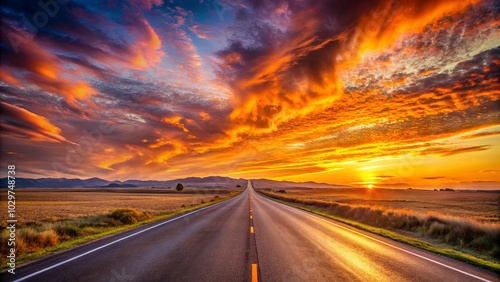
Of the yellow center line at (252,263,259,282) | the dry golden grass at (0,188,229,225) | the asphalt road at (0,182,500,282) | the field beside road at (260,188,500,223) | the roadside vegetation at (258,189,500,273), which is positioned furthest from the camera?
the field beside road at (260,188,500,223)

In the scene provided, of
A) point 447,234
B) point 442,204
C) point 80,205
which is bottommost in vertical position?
point 442,204

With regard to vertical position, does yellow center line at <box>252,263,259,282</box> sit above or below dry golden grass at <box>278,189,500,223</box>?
above

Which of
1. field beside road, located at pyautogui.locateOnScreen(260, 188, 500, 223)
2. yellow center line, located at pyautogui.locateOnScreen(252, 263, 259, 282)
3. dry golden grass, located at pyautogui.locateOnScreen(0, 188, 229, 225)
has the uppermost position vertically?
yellow center line, located at pyautogui.locateOnScreen(252, 263, 259, 282)

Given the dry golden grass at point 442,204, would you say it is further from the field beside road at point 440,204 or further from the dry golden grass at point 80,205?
the dry golden grass at point 80,205

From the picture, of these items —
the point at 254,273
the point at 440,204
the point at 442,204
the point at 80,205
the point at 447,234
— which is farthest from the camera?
the point at 442,204

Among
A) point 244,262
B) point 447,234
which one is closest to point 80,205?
point 244,262

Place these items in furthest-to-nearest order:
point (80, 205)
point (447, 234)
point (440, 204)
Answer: point (440, 204), point (80, 205), point (447, 234)

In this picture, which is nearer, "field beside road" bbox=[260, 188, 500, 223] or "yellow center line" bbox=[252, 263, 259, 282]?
"yellow center line" bbox=[252, 263, 259, 282]

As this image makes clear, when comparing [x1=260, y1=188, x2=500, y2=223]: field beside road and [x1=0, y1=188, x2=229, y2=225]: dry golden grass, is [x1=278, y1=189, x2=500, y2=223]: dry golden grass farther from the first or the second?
→ [x1=0, y1=188, x2=229, y2=225]: dry golden grass

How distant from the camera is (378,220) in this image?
64.3ft

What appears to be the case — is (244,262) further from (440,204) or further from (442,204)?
(442,204)

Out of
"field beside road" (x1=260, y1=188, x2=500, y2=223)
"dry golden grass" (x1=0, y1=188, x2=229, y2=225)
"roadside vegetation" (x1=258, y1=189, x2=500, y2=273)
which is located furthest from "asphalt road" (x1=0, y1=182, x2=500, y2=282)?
"field beside road" (x1=260, y1=188, x2=500, y2=223)

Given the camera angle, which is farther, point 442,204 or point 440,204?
point 442,204

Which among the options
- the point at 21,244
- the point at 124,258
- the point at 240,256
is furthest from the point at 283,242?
the point at 21,244
